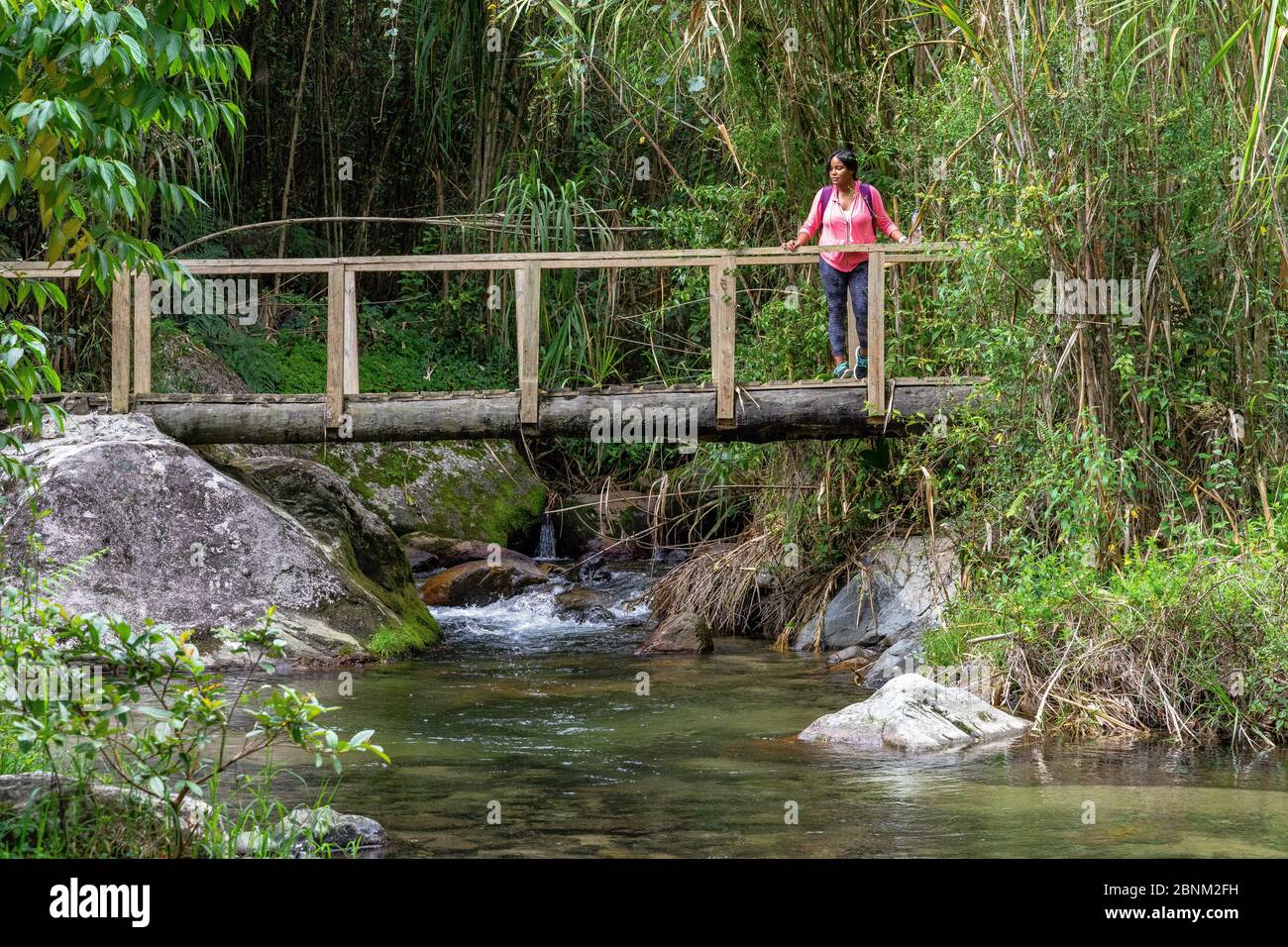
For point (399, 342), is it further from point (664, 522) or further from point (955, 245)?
Result: point (955, 245)

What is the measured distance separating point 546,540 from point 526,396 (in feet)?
15.6

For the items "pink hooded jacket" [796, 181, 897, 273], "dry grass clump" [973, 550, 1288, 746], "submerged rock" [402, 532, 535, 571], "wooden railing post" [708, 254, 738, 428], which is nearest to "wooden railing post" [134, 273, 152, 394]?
"wooden railing post" [708, 254, 738, 428]

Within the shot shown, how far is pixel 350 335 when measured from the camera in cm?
937

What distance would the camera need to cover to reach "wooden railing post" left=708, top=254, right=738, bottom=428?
876cm

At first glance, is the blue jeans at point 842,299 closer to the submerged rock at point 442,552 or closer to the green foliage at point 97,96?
the submerged rock at point 442,552

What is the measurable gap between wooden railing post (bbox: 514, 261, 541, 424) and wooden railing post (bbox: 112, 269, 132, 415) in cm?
238

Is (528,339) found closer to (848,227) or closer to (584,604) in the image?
(848,227)

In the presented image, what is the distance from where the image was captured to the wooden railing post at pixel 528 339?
8930mm

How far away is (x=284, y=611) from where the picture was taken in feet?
29.5

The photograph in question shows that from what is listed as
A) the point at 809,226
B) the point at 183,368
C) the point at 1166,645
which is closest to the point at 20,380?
the point at 1166,645

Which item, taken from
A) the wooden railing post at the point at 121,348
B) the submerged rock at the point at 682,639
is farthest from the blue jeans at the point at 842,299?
the wooden railing post at the point at 121,348

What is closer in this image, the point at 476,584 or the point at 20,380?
the point at 20,380

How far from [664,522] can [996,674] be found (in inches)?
174

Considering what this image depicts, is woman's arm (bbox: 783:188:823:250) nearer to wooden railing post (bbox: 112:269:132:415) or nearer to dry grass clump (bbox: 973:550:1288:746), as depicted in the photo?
dry grass clump (bbox: 973:550:1288:746)
